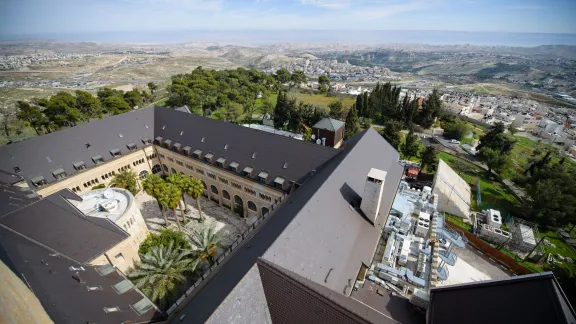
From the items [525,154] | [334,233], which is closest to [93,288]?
[334,233]

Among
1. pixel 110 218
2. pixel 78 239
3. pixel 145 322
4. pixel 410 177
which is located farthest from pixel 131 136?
pixel 410 177

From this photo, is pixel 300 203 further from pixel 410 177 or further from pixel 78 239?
pixel 410 177

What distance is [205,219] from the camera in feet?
123

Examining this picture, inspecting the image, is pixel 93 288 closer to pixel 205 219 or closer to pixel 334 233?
pixel 205 219

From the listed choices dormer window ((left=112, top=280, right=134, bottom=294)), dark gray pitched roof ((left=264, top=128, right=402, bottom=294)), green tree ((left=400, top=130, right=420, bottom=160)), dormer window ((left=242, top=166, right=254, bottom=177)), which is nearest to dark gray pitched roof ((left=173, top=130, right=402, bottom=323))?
dark gray pitched roof ((left=264, top=128, right=402, bottom=294))

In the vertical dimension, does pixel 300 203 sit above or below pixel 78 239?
above

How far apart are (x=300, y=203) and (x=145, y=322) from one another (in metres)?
15.3

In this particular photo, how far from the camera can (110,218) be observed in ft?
90.9

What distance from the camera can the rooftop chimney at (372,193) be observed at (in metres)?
22.9

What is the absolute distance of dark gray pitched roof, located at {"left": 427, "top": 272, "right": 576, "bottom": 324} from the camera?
14.0 metres

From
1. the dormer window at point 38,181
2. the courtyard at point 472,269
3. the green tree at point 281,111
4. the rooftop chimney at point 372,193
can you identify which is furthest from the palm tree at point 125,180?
the courtyard at point 472,269

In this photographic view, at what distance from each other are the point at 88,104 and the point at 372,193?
7262 centimetres

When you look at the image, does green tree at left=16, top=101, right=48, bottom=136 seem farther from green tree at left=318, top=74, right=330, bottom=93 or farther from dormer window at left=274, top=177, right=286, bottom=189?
green tree at left=318, top=74, right=330, bottom=93

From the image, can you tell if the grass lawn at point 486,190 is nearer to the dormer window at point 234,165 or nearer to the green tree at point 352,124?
the green tree at point 352,124
